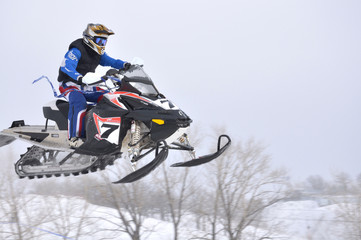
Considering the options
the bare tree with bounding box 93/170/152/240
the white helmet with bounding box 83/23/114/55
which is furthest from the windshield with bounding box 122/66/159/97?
the bare tree with bounding box 93/170/152/240

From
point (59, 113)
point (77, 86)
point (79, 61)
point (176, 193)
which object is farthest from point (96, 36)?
point (176, 193)

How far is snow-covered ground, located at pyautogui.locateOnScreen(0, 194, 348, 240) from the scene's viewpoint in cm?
2250

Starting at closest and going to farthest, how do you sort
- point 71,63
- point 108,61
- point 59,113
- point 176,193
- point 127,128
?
point 127,128 → point 71,63 → point 59,113 → point 108,61 → point 176,193

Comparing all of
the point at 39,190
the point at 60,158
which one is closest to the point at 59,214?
the point at 39,190

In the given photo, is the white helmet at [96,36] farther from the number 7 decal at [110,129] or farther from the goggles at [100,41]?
the number 7 decal at [110,129]

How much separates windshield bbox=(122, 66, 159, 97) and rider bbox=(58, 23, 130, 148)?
0.79 feet

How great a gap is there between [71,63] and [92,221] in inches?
810

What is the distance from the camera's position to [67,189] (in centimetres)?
2562

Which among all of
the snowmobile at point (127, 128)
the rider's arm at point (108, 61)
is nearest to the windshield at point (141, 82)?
the snowmobile at point (127, 128)

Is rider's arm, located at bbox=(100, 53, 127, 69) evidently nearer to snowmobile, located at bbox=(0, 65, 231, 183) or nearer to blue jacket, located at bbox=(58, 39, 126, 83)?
blue jacket, located at bbox=(58, 39, 126, 83)

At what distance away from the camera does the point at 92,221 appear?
81.9 ft

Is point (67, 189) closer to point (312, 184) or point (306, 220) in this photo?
point (306, 220)

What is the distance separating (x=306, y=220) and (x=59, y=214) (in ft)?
52.5

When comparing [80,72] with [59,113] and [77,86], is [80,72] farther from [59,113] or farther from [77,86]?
[59,113]
